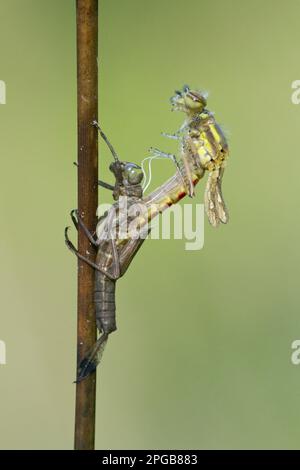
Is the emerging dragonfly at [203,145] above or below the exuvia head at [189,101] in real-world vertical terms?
below

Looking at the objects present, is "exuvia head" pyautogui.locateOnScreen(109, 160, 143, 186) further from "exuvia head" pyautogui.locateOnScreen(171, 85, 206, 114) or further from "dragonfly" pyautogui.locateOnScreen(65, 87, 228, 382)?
"exuvia head" pyautogui.locateOnScreen(171, 85, 206, 114)

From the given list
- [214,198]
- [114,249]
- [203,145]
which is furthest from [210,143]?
[114,249]

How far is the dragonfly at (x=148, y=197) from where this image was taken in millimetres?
1675

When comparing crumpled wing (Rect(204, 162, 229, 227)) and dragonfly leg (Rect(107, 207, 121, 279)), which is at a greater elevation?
crumpled wing (Rect(204, 162, 229, 227))

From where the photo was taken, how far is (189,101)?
5.57ft

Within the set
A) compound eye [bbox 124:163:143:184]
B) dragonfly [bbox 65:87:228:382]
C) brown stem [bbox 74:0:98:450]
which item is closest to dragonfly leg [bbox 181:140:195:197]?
dragonfly [bbox 65:87:228:382]

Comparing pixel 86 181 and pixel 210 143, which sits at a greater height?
pixel 210 143

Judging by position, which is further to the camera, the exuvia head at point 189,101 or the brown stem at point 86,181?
the exuvia head at point 189,101

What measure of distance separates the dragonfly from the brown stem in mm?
63

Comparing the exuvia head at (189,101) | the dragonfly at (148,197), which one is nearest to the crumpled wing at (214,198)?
the dragonfly at (148,197)

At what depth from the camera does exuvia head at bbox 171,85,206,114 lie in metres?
1.69

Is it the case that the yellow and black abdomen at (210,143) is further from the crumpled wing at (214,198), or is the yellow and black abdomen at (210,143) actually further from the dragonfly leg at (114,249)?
the dragonfly leg at (114,249)

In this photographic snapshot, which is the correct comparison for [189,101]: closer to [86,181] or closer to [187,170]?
[187,170]

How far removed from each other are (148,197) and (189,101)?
257 millimetres
